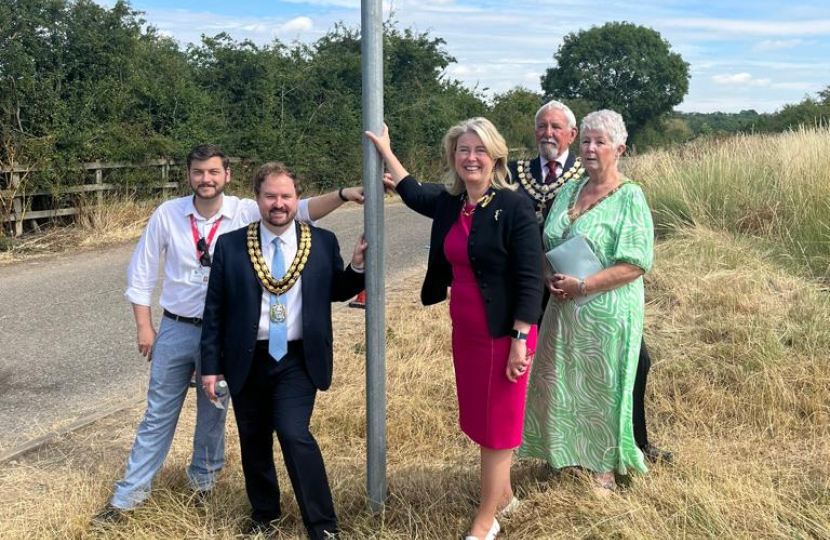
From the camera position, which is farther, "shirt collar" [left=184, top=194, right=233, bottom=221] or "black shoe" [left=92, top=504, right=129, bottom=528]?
"shirt collar" [left=184, top=194, right=233, bottom=221]

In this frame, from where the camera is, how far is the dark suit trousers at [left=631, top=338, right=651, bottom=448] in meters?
3.88

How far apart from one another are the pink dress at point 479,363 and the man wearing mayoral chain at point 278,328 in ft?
1.36

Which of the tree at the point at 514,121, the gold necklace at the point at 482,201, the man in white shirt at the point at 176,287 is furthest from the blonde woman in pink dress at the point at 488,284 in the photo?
the tree at the point at 514,121

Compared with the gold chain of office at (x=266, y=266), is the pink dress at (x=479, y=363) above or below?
below

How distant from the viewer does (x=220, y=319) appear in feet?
11.0

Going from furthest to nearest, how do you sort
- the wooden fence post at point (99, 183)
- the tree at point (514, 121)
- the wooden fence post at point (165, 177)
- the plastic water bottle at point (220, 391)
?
1. the tree at point (514, 121)
2. the wooden fence post at point (165, 177)
3. the wooden fence post at point (99, 183)
4. the plastic water bottle at point (220, 391)

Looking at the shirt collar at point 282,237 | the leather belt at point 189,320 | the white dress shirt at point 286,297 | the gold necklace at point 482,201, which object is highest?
the gold necklace at point 482,201

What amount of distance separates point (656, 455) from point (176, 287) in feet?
8.10

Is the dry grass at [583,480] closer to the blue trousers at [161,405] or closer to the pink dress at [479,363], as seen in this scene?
the blue trousers at [161,405]

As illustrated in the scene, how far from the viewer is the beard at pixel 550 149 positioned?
4090 mm

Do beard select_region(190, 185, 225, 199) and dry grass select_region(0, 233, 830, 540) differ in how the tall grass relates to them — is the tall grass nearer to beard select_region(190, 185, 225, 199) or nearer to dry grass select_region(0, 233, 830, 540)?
dry grass select_region(0, 233, 830, 540)

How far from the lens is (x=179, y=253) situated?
3668 millimetres

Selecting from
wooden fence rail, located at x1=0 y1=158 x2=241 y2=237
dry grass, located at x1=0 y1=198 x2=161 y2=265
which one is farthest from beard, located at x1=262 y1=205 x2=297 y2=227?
wooden fence rail, located at x1=0 y1=158 x2=241 y2=237

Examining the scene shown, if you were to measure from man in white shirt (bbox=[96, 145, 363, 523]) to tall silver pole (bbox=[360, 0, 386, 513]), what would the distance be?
1.37ft
